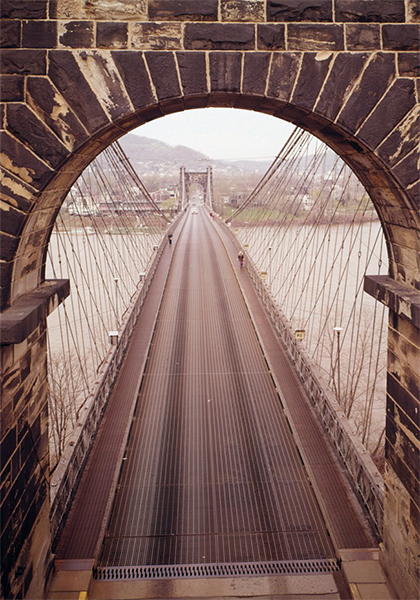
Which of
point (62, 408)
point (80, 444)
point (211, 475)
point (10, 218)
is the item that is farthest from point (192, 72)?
point (62, 408)

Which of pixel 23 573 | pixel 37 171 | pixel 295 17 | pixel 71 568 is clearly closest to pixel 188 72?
pixel 295 17

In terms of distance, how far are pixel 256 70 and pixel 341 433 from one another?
18.2 ft

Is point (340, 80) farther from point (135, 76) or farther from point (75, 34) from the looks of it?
point (75, 34)

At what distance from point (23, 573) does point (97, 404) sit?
4.85 meters

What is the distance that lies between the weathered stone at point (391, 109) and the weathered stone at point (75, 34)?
1991 millimetres

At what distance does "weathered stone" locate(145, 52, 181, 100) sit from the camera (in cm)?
381

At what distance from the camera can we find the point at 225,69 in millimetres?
3842

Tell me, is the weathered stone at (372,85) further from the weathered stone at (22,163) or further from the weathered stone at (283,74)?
the weathered stone at (22,163)

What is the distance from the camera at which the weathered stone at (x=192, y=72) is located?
12.6ft

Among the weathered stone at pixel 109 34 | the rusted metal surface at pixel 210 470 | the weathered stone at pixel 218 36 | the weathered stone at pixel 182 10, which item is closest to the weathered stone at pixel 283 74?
the weathered stone at pixel 218 36

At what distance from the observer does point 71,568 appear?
217 inches

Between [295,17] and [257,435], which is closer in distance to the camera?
[295,17]

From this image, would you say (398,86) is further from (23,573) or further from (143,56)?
(23,573)

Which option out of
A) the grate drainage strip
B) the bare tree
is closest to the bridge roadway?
the grate drainage strip
